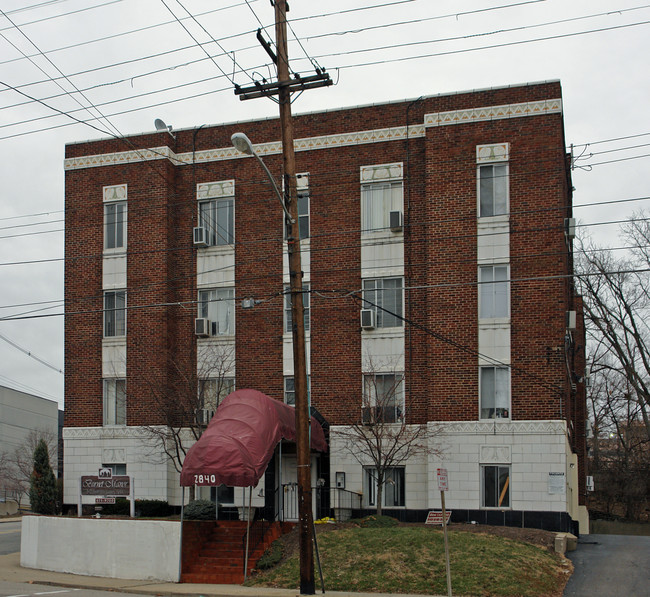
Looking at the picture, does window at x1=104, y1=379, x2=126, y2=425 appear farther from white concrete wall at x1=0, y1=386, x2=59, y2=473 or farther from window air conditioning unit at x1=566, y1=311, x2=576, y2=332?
white concrete wall at x1=0, y1=386, x2=59, y2=473

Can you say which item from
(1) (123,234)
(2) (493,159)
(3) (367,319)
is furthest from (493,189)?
(1) (123,234)

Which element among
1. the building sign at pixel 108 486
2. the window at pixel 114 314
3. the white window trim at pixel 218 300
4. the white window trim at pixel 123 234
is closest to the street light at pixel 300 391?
the building sign at pixel 108 486

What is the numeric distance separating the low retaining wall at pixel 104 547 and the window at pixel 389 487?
8095 mm

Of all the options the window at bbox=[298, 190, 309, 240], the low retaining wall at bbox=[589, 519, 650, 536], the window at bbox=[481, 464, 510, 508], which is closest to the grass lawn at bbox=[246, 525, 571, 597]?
the window at bbox=[481, 464, 510, 508]

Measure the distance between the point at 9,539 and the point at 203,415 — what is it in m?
9.95

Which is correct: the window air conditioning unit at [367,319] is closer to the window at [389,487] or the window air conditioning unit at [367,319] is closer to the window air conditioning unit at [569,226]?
the window at [389,487]

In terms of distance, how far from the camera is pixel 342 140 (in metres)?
30.4

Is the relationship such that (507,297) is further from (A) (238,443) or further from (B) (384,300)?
(A) (238,443)

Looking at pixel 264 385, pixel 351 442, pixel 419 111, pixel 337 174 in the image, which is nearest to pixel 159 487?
pixel 264 385

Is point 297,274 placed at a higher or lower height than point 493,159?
lower

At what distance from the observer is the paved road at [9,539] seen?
30.0m

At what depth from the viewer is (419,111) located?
97.7 ft

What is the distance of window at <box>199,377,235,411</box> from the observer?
30250 mm

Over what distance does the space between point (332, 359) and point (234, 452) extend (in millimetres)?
8594
